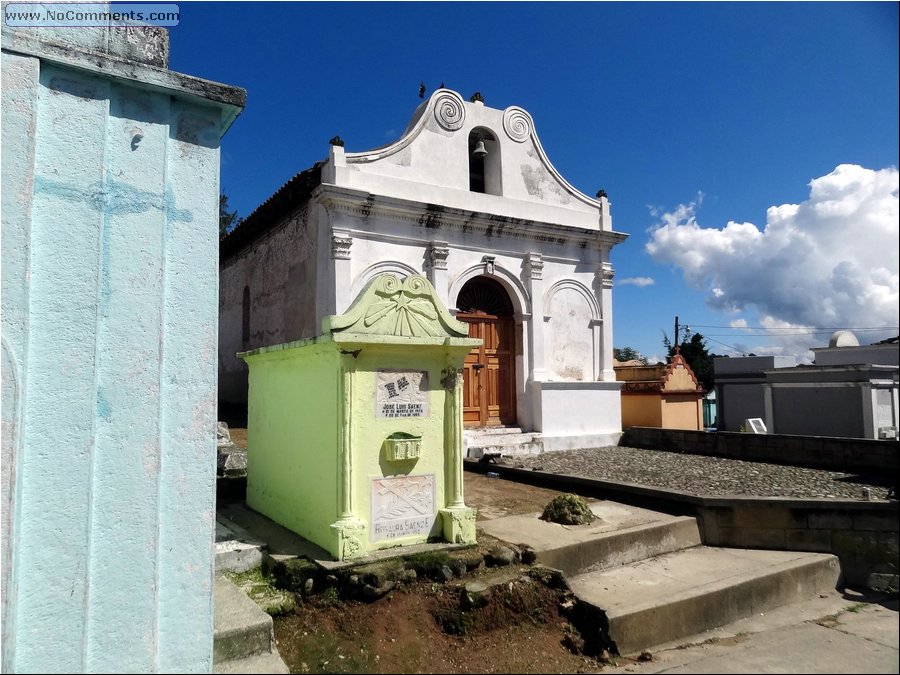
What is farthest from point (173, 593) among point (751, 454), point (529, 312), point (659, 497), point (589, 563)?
point (751, 454)

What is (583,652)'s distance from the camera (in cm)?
405

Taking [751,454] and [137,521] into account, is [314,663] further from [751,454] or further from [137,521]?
[751,454]

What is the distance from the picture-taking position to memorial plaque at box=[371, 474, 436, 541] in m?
4.62

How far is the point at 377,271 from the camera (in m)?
10.2

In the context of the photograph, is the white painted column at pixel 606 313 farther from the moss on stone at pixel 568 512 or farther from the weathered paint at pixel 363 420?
the weathered paint at pixel 363 420

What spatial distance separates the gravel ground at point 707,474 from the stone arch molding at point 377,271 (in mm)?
4012

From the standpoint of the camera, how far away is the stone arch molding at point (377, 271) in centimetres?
1002

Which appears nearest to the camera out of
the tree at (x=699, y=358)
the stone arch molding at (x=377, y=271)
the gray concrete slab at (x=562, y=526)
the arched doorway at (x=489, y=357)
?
the gray concrete slab at (x=562, y=526)

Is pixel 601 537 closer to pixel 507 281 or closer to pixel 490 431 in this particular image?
pixel 490 431

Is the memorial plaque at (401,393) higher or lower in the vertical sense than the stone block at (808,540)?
higher

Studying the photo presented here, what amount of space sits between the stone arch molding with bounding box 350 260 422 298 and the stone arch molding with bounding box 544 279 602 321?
3.25 metres

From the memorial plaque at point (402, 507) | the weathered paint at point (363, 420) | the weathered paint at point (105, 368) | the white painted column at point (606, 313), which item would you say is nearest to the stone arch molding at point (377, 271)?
the weathered paint at point (363, 420)

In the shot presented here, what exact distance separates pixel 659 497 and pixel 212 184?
5.89 meters

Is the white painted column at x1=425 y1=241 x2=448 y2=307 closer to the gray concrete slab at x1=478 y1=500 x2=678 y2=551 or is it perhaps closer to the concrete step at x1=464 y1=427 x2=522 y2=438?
the concrete step at x1=464 y1=427 x2=522 y2=438
